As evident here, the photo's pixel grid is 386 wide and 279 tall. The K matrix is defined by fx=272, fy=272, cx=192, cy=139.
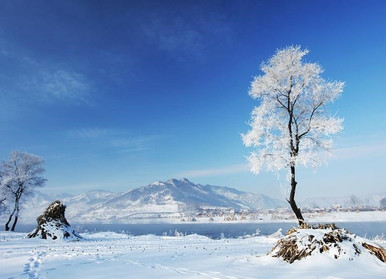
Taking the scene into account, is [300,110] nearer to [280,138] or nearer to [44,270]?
[280,138]

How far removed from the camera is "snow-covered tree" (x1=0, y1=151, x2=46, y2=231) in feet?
140

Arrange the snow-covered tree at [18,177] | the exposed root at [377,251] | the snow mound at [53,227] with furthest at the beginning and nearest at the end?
the snow-covered tree at [18,177] < the snow mound at [53,227] < the exposed root at [377,251]

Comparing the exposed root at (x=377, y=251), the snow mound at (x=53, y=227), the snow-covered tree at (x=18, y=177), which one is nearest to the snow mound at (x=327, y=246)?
the exposed root at (x=377, y=251)

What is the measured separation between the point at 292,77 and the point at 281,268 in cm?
1433

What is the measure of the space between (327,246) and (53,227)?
1060 inches

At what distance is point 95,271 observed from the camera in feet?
32.0

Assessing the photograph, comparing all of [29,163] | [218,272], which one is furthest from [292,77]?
[29,163]

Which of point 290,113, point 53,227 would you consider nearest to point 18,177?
point 53,227

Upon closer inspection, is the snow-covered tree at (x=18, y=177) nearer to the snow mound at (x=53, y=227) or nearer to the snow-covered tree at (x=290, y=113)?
the snow mound at (x=53, y=227)

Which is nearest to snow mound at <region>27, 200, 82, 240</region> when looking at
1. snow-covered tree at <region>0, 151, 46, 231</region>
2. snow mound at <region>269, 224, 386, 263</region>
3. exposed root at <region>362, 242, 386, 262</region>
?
snow-covered tree at <region>0, 151, 46, 231</region>

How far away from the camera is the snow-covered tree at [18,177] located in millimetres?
42812

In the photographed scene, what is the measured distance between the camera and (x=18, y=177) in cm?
4288

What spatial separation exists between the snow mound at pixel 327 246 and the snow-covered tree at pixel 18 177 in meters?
43.3

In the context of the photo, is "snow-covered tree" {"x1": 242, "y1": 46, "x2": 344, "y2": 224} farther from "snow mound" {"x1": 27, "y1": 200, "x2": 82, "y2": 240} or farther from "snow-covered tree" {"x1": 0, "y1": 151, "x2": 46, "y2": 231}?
"snow-covered tree" {"x1": 0, "y1": 151, "x2": 46, "y2": 231}
